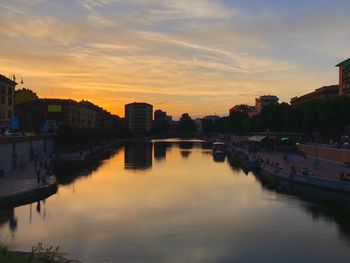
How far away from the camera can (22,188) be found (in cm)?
4397

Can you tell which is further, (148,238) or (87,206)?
(87,206)

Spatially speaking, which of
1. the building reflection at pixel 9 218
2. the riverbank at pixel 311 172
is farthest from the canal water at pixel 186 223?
the riverbank at pixel 311 172

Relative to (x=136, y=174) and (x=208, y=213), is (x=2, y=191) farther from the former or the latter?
(x=136, y=174)

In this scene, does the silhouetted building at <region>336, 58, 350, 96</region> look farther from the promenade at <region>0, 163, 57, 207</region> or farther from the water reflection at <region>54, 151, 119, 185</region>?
the promenade at <region>0, 163, 57, 207</region>

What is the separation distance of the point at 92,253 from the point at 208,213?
46.9ft

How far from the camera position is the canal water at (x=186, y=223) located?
27.7 m

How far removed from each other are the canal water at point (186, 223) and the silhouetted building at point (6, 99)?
35040 millimetres

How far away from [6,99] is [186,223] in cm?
6318

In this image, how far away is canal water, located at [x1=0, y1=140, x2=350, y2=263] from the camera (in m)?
27.7

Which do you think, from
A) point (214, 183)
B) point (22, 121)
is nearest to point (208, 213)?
point (214, 183)

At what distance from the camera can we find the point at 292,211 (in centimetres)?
4088

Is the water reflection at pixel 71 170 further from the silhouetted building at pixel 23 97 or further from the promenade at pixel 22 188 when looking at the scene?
the silhouetted building at pixel 23 97

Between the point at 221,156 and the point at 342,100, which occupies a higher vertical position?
the point at 342,100

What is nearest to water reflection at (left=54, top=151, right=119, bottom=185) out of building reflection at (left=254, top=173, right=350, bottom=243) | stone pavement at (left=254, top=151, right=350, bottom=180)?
building reflection at (left=254, top=173, right=350, bottom=243)
